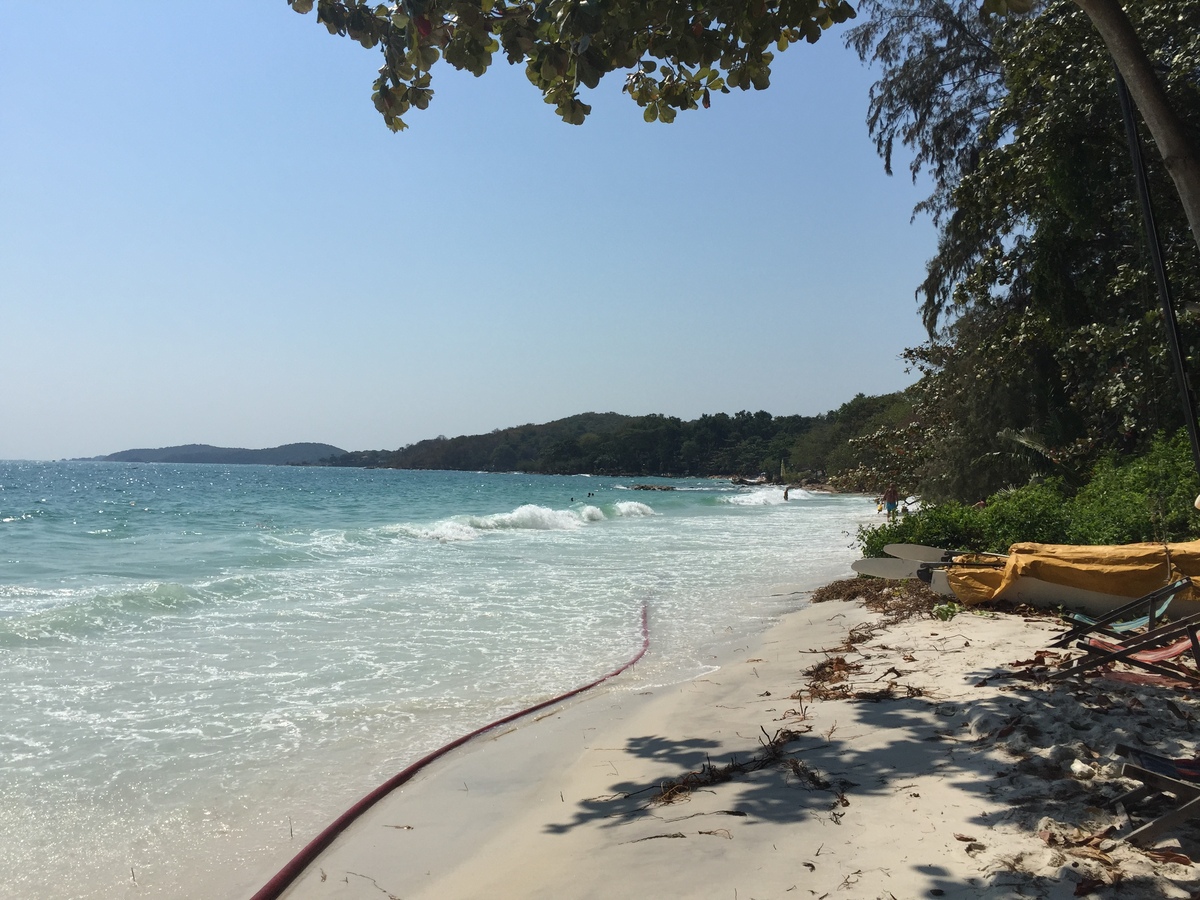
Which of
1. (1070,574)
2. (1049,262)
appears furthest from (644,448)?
(1070,574)

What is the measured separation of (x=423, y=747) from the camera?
230 inches

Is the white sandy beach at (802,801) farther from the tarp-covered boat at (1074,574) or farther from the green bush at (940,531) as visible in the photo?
the green bush at (940,531)

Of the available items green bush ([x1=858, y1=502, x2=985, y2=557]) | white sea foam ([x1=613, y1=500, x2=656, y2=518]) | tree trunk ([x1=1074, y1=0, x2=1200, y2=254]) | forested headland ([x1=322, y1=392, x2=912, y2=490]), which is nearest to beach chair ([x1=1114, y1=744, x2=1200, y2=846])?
tree trunk ([x1=1074, y1=0, x2=1200, y2=254])

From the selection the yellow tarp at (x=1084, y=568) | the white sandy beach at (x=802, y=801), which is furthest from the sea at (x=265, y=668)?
the yellow tarp at (x=1084, y=568)

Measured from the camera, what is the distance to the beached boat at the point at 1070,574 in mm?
7340

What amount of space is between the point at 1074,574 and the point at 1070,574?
5cm

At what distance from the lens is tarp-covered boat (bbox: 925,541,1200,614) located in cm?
734

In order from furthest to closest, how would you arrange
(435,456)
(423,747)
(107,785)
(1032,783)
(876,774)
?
1. (435,456)
2. (423,747)
3. (107,785)
4. (876,774)
5. (1032,783)

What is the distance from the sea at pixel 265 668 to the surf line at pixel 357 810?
0.46 feet

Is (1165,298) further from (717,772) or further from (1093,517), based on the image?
(1093,517)

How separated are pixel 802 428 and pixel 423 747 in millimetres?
150194

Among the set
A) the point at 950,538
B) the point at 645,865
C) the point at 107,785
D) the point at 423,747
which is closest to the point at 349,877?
the point at 645,865

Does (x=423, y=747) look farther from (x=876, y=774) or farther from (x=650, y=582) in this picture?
(x=650, y=582)

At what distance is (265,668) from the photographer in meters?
8.08
